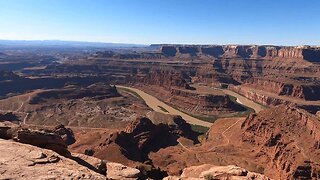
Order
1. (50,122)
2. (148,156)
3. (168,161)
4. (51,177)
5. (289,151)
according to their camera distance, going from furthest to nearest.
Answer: (50,122) < (148,156) < (168,161) < (289,151) < (51,177)

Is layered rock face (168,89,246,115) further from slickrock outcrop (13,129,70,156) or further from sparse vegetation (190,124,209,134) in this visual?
slickrock outcrop (13,129,70,156)

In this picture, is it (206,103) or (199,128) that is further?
(206,103)

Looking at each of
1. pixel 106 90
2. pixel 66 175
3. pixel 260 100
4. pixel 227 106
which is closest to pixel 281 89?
pixel 260 100

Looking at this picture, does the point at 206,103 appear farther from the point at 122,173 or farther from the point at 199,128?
the point at 122,173

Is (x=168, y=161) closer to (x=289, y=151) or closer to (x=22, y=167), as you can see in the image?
(x=289, y=151)

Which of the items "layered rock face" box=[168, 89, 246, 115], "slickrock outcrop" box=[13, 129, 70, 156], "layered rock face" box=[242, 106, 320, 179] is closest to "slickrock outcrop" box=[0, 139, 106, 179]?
"slickrock outcrop" box=[13, 129, 70, 156]

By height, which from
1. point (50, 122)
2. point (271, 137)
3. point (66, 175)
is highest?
point (66, 175)

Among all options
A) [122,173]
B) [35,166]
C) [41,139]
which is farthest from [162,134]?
[35,166]
